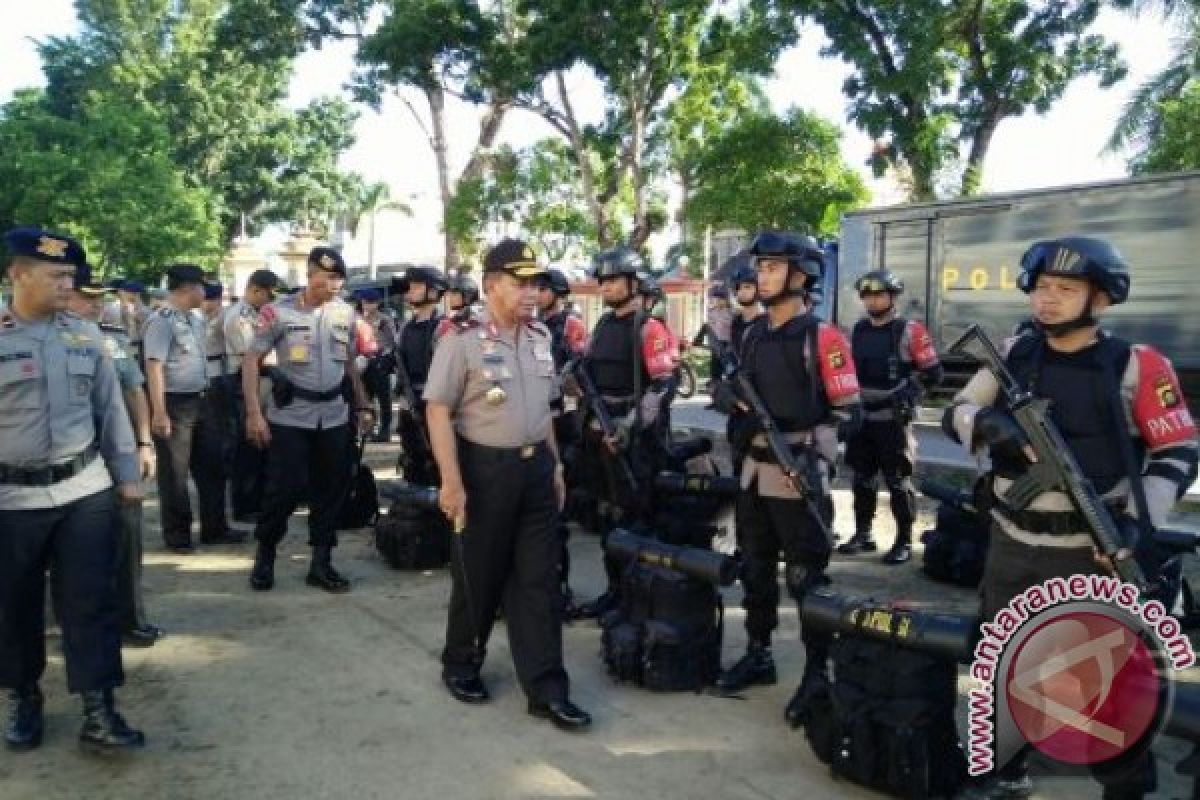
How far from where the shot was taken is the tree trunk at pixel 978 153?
53.6ft

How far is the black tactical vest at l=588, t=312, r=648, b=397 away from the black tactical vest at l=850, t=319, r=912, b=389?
6.45 feet

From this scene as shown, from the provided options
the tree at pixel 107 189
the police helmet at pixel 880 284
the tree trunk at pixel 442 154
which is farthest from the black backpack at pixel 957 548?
the tree at pixel 107 189

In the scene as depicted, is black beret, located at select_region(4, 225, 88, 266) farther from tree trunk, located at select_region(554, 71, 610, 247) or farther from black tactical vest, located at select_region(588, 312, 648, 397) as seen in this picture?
tree trunk, located at select_region(554, 71, 610, 247)

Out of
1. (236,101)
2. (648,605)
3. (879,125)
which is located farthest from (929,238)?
(236,101)

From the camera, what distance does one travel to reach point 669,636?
419 centimetres

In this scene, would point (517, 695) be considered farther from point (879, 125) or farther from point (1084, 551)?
point (879, 125)

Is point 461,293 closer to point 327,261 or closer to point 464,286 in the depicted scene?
point 464,286

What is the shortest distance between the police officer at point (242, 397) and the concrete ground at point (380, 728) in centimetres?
228

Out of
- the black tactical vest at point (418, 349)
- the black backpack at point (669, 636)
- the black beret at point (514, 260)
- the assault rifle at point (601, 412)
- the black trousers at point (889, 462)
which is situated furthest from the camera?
the black tactical vest at point (418, 349)

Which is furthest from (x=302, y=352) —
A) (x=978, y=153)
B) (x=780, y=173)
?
(x=978, y=153)

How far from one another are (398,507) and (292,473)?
3.10ft

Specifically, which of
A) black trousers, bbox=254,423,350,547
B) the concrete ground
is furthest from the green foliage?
black trousers, bbox=254,423,350,547

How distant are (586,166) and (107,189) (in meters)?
16.0

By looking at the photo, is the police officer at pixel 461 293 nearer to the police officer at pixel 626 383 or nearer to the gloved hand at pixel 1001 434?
the police officer at pixel 626 383
